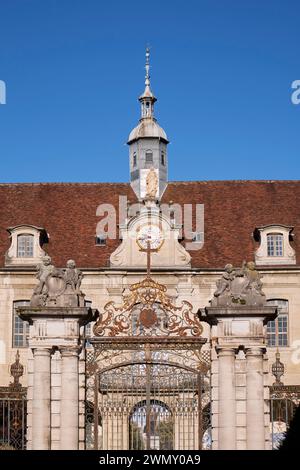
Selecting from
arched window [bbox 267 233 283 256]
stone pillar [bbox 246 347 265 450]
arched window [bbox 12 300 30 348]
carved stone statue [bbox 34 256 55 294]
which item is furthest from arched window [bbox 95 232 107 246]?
stone pillar [bbox 246 347 265 450]

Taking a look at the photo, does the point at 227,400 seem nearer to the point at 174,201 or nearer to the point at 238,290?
the point at 238,290

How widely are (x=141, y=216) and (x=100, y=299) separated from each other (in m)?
3.78

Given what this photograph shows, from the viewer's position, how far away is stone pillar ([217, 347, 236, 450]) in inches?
811

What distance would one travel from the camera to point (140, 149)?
45.6m

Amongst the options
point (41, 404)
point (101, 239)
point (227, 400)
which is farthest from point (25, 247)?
point (227, 400)

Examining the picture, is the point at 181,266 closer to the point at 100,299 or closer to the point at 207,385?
the point at 100,299

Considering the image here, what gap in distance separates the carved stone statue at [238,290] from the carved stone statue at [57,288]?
2946mm

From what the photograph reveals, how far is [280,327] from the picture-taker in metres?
40.1

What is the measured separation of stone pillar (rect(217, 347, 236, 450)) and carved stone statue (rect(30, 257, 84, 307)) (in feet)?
10.7

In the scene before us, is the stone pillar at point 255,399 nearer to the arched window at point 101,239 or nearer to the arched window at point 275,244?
the arched window at point 275,244

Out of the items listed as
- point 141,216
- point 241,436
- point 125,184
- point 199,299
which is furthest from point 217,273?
point 241,436

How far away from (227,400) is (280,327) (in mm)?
19791
